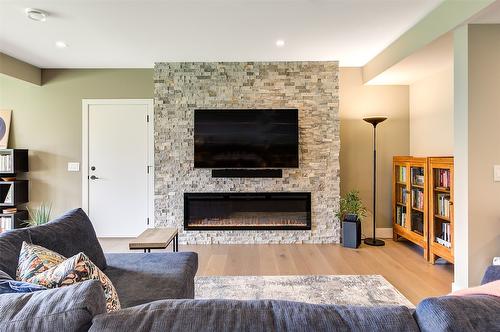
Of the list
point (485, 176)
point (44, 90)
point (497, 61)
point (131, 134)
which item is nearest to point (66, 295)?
point (485, 176)

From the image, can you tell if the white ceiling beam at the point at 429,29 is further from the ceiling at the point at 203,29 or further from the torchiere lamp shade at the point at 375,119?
the torchiere lamp shade at the point at 375,119

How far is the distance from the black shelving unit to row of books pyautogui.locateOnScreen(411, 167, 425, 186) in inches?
209

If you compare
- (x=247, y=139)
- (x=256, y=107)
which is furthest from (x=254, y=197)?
(x=256, y=107)

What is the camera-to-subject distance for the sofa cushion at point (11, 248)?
1.38 m

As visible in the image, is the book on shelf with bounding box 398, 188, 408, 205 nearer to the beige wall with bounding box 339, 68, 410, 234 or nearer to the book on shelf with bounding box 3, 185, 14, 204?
the beige wall with bounding box 339, 68, 410, 234

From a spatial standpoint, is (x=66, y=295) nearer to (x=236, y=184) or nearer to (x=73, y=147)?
(x=236, y=184)

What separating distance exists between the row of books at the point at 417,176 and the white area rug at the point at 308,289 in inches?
57.1

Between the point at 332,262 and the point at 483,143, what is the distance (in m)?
1.89

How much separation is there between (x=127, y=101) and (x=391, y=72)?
3633 millimetres

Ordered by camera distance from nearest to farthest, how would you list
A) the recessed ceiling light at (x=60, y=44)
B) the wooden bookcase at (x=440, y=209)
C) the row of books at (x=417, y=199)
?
1. the wooden bookcase at (x=440, y=209)
2. the recessed ceiling light at (x=60, y=44)
3. the row of books at (x=417, y=199)

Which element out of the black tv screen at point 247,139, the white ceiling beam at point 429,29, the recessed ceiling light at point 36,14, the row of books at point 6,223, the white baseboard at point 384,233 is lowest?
the white baseboard at point 384,233

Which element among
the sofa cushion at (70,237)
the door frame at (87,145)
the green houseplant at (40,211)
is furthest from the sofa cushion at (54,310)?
the green houseplant at (40,211)

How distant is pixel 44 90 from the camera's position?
4531mm

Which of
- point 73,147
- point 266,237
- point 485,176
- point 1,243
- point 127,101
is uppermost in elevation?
point 127,101
